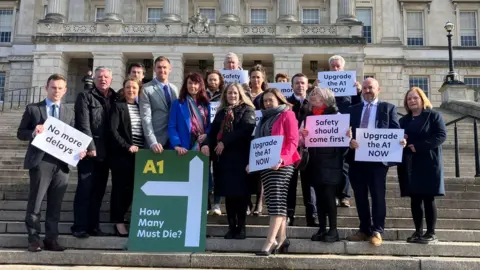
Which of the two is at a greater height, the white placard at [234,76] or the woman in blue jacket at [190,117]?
the white placard at [234,76]

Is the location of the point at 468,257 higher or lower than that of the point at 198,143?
lower

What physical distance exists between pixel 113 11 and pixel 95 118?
3058 cm

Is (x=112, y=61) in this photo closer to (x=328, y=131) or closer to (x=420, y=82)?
(x=420, y=82)

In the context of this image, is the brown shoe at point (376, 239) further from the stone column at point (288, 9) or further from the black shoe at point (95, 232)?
the stone column at point (288, 9)

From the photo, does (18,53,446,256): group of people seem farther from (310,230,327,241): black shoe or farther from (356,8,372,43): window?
(356,8,372,43): window

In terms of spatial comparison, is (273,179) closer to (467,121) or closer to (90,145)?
(90,145)

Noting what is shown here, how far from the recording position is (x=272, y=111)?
23.6ft

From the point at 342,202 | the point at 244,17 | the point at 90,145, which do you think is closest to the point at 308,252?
the point at 342,202

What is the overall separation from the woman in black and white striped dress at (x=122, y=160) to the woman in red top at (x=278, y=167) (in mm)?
2151

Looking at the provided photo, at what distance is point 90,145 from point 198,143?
1.70 meters

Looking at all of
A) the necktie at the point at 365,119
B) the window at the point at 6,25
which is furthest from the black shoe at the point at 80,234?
the window at the point at 6,25

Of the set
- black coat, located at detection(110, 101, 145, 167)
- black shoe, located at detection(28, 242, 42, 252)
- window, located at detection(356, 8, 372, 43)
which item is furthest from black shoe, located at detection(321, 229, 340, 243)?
window, located at detection(356, 8, 372, 43)

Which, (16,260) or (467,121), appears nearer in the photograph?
(16,260)

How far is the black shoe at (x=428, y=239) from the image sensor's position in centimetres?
725
